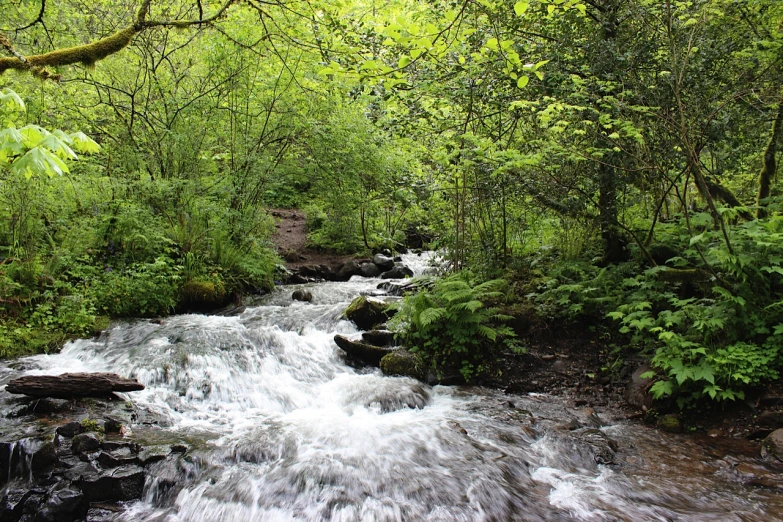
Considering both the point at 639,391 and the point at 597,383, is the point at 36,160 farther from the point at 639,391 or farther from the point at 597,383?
the point at 597,383

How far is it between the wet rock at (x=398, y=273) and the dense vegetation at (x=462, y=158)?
3.20m

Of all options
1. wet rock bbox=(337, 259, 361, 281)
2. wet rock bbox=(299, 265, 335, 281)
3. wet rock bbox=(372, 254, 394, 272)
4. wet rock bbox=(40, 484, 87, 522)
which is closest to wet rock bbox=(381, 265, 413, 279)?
wet rock bbox=(372, 254, 394, 272)

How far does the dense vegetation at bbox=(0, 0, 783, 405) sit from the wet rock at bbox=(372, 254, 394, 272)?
3853 millimetres

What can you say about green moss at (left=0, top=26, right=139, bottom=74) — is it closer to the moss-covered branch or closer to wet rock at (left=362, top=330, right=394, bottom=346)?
the moss-covered branch

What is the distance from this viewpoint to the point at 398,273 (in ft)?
44.6

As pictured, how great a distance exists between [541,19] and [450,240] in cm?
420

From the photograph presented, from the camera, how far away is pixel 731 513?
3439 millimetres

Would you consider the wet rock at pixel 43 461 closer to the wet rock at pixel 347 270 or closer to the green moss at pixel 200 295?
the green moss at pixel 200 295

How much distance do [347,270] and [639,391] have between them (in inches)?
395

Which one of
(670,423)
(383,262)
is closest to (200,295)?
(383,262)

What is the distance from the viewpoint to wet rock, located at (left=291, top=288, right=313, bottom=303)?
36.0 ft

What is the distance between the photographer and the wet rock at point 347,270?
1415cm

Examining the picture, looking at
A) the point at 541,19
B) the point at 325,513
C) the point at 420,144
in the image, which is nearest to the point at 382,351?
the point at 325,513

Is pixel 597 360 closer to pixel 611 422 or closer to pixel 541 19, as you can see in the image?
pixel 611 422
